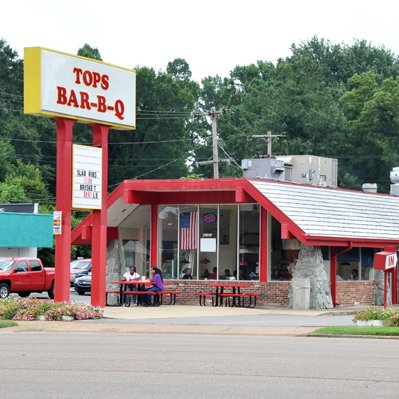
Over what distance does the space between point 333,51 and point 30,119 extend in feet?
88.0

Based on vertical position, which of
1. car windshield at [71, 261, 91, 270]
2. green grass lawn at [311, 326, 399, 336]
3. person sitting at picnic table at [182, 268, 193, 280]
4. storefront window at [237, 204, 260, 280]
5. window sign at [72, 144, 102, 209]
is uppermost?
window sign at [72, 144, 102, 209]

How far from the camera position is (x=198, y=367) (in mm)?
17094

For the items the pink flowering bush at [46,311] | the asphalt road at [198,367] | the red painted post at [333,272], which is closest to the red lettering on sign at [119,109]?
the pink flowering bush at [46,311]

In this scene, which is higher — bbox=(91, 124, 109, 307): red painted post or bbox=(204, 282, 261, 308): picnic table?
bbox=(91, 124, 109, 307): red painted post

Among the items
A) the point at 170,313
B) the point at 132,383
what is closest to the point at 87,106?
the point at 170,313

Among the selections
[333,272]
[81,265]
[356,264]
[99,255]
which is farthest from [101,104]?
[81,265]

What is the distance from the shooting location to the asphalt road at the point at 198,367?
14.3 meters

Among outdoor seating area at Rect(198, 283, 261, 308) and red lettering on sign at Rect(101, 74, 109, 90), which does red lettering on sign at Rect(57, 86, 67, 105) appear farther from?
outdoor seating area at Rect(198, 283, 261, 308)

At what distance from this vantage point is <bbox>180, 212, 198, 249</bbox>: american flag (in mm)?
38562

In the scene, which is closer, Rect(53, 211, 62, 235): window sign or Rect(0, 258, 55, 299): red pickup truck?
Rect(53, 211, 62, 235): window sign

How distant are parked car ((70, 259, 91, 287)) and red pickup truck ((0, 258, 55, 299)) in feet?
18.0

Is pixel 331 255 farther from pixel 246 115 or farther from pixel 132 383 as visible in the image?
pixel 246 115

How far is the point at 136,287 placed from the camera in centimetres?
3738

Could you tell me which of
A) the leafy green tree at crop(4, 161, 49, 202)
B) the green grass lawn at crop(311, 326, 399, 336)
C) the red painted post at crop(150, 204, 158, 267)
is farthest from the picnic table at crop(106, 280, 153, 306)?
the leafy green tree at crop(4, 161, 49, 202)
